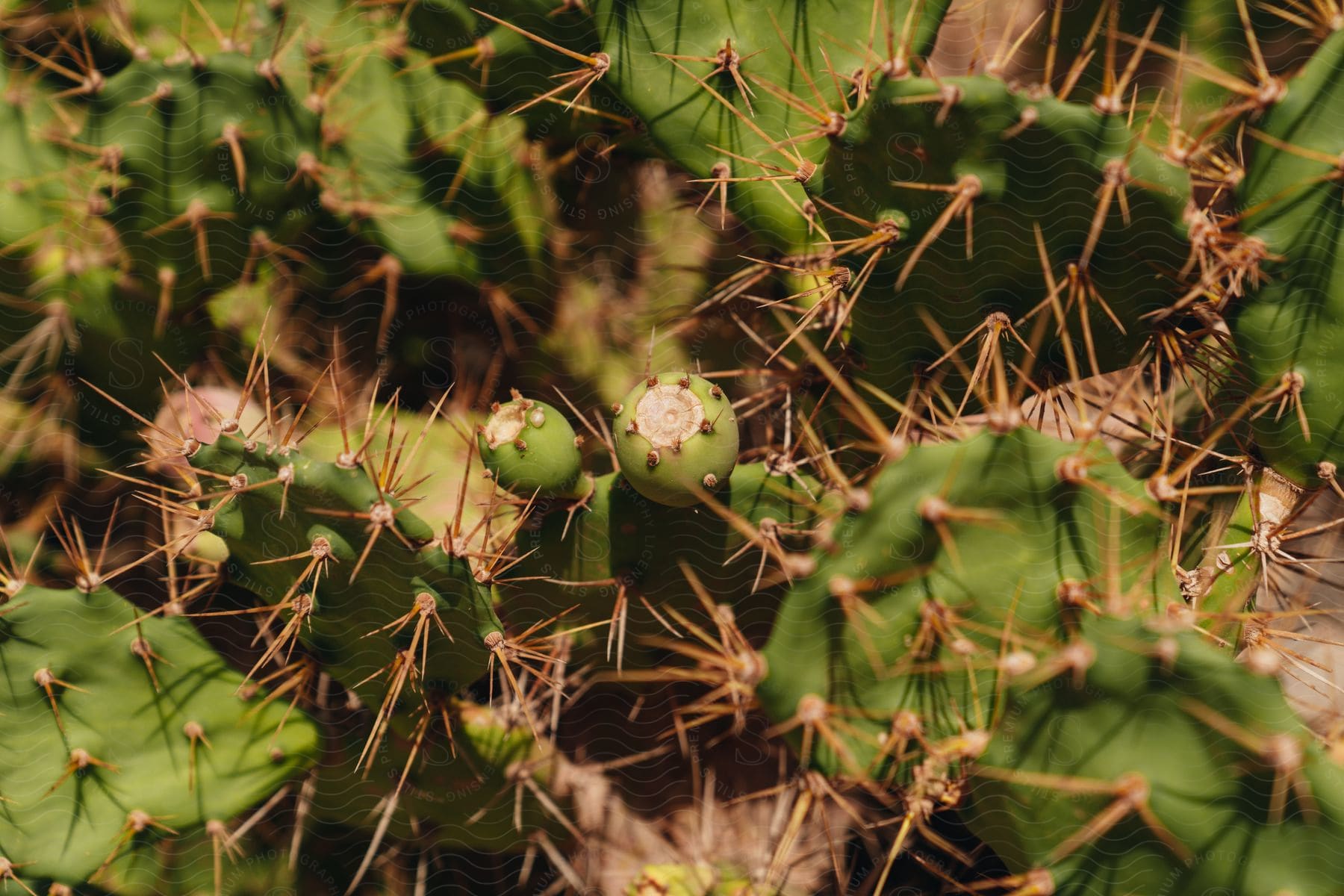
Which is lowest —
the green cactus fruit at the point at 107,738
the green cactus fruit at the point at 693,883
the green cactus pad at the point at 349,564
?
the green cactus fruit at the point at 693,883

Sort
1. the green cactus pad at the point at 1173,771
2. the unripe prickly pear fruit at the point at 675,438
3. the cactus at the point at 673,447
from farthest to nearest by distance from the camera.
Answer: the unripe prickly pear fruit at the point at 675,438
the cactus at the point at 673,447
the green cactus pad at the point at 1173,771

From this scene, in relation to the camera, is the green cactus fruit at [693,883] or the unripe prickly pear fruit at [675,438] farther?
the green cactus fruit at [693,883]

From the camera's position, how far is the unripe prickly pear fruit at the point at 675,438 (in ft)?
5.03

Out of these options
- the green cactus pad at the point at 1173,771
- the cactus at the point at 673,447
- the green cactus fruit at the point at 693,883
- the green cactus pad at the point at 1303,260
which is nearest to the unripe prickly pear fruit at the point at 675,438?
the cactus at the point at 673,447

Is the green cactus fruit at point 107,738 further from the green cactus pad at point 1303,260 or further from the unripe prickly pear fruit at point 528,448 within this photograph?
the green cactus pad at point 1303,260

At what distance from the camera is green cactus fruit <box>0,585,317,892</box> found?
183 centimetres

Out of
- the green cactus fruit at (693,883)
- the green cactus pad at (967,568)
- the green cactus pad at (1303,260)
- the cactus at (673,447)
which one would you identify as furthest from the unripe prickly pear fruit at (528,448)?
the green cactus pad at (1303,260)

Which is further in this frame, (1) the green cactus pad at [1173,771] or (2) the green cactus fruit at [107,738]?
(2) the green cactus fruit at [107,738]

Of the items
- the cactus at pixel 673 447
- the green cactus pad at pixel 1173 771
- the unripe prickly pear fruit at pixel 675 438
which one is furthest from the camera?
the unripe prickly pear fruit at pixel 675 438

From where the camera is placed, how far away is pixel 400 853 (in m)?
2.15

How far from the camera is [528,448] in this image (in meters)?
1.57

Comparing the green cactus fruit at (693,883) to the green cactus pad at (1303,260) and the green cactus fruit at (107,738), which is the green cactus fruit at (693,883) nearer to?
the green cactus fruit at (107,738)

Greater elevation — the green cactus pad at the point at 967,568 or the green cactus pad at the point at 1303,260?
the green cactus pad at the point at 1303,260

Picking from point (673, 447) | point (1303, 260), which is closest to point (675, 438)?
point (673, 447)
